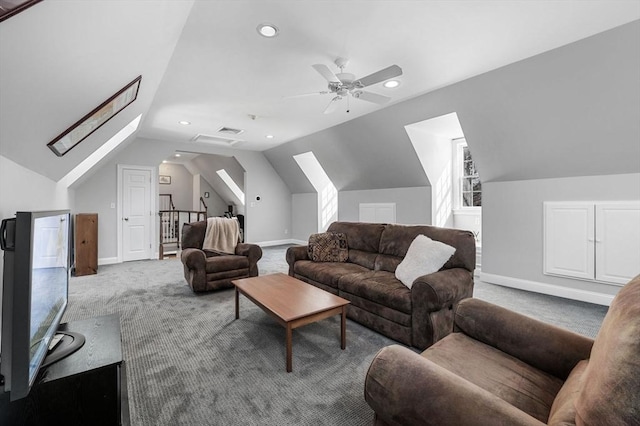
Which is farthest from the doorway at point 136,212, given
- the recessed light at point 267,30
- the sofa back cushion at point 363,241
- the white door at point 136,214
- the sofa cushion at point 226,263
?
the recessed light at point 267,30

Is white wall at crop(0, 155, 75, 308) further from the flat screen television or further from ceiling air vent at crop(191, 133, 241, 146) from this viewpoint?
ceiling air vent at crop(191, 133, 241, 146)

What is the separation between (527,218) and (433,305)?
8.75ft

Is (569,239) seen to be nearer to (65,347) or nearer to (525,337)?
(525,337)

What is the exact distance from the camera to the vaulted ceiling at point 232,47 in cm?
127

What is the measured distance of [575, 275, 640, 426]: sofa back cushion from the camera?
642 mm

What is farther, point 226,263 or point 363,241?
point 226,263

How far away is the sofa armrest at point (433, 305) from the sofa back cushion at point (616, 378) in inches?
54.2

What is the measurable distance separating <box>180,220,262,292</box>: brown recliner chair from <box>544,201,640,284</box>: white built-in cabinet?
3.94 m

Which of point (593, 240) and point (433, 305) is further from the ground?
point (593, 240)

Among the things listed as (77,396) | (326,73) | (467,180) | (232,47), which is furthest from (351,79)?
(467,180)

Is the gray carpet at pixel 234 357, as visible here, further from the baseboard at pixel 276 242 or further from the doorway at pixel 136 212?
the baseboard at pixel 276 242

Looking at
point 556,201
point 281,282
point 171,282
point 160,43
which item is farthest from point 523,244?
point 171,282

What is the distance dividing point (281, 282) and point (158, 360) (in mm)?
1187

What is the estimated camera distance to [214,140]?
638 centimetres
